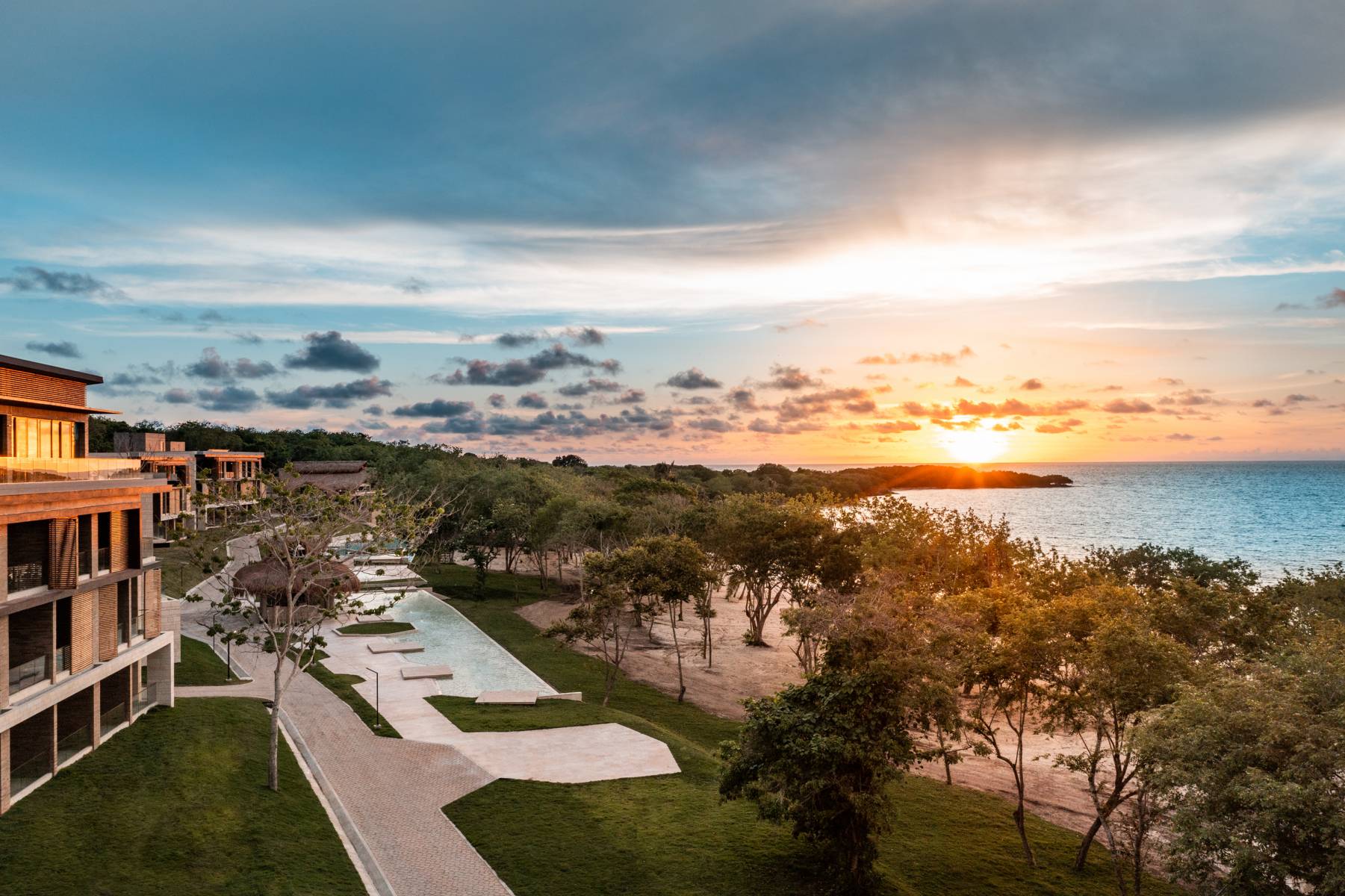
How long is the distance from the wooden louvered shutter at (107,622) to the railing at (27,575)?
109 inches

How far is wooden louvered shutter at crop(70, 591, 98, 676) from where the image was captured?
847 inches

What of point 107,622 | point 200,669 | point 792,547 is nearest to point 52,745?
point 107,622

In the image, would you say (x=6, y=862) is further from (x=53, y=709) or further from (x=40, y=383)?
(x=40, y=383)

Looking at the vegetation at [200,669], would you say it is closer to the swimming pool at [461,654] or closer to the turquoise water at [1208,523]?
the swimming pool at [461,654]

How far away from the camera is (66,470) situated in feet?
70.6

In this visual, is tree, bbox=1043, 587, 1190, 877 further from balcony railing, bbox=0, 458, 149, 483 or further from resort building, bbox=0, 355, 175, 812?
balcony railing, bbox=0, 458, 149, 483

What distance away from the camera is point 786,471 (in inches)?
5969

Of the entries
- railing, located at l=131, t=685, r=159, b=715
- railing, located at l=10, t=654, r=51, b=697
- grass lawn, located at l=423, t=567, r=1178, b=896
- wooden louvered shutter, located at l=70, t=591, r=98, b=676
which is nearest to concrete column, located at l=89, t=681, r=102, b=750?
wooden louvered shutter, located at l=70, t=591, r=98, b=676

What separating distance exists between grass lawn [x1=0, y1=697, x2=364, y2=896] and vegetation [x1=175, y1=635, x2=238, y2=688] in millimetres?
7503

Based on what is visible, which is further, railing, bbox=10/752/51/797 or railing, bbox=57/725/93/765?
railing, bbox=57/725/93/765

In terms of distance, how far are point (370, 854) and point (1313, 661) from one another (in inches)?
736

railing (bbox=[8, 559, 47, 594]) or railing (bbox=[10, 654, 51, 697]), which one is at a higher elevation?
railing (bbox=[8, 559, 47, 594])

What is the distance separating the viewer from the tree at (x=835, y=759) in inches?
649

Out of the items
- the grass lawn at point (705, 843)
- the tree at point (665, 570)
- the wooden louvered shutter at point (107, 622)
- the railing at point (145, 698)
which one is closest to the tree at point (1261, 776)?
the grass lawn at point (705, 843)
